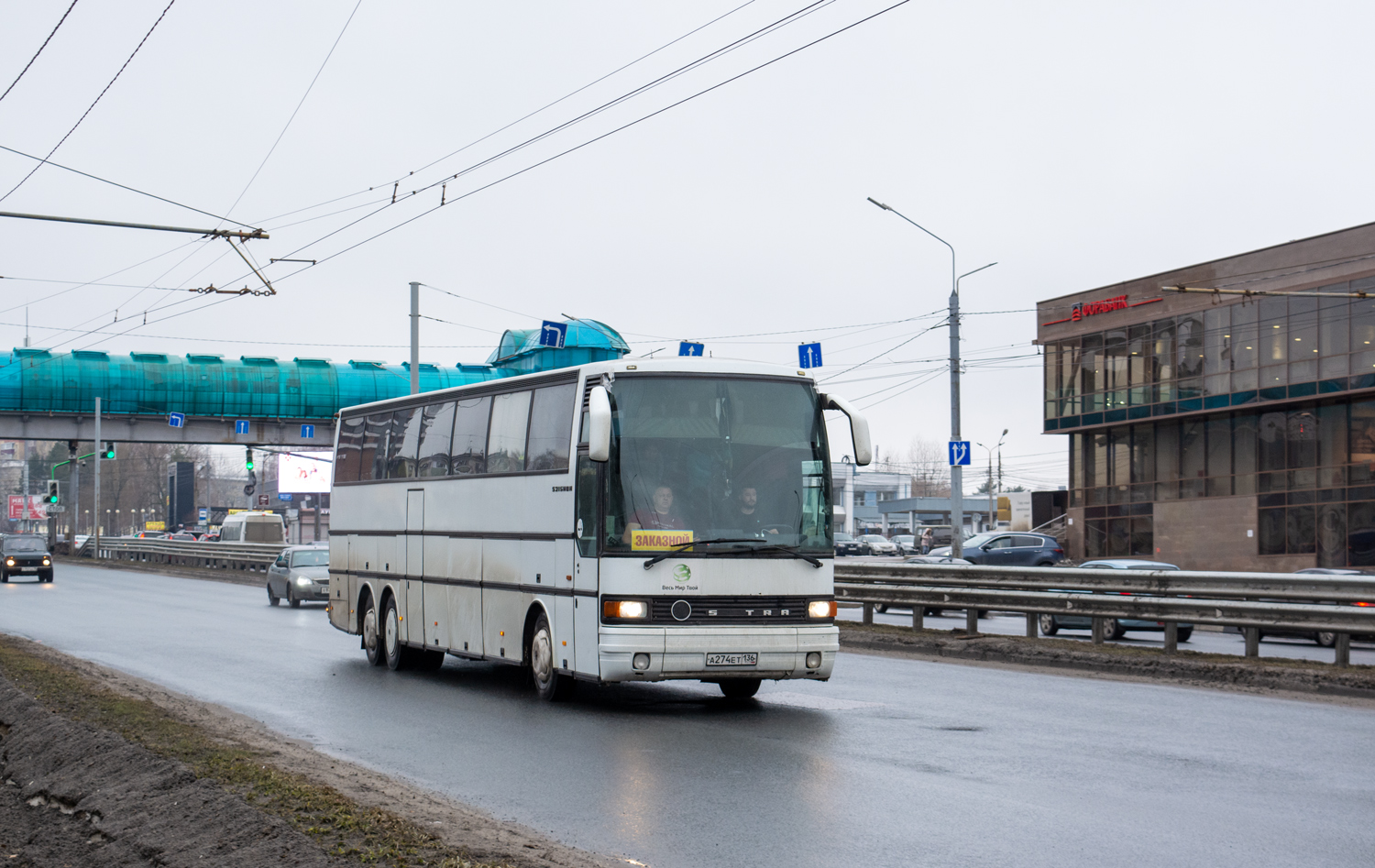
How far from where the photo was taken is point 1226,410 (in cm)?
4700

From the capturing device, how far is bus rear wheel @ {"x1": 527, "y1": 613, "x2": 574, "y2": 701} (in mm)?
13180

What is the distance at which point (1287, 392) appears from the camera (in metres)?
44.5

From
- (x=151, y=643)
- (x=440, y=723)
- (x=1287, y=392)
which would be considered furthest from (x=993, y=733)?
(x=1287, y=392)

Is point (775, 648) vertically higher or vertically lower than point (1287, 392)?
lower

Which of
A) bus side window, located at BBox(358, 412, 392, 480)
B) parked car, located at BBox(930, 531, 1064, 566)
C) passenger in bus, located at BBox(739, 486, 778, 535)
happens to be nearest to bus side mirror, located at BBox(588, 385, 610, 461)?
passenger in bus, located at BBox(739, 486, 778, 535)

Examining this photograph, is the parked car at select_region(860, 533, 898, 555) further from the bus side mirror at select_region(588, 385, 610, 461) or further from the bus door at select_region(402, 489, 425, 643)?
the bus side mirror at select_region(588, 385, 610, 461)

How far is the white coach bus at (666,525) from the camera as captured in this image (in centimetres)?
1189

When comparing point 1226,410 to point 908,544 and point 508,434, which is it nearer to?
point 508,434

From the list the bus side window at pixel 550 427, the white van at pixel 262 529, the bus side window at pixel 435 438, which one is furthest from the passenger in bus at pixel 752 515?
the white van at pixel 262 529

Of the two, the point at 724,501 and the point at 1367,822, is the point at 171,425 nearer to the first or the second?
the point at 724,501

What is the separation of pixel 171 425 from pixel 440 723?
48.2 meters

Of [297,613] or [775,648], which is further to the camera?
[297,613]

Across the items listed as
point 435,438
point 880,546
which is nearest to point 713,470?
point 435,438

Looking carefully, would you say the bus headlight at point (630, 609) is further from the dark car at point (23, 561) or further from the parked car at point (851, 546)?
the parked car at point (851, 546)
